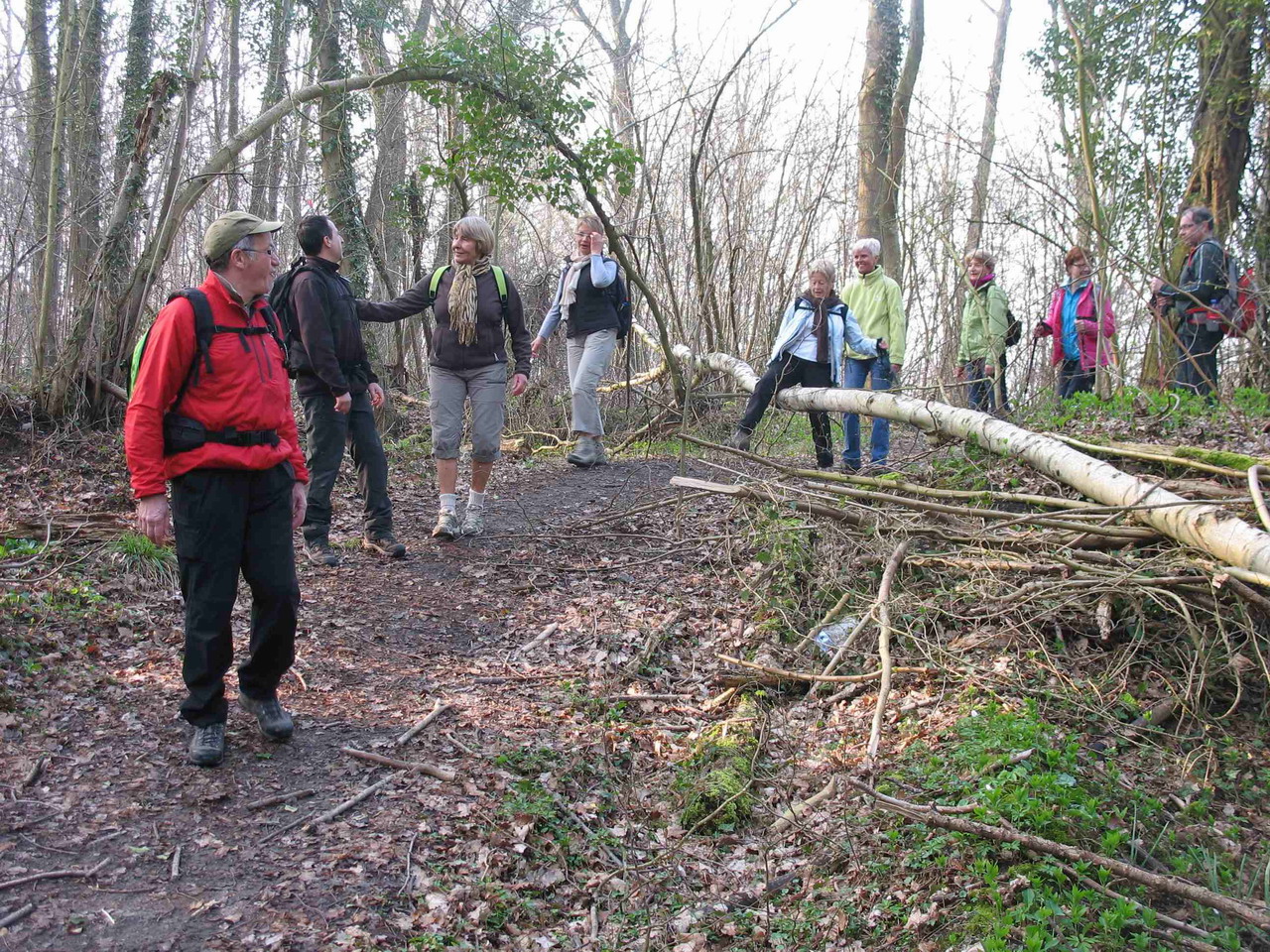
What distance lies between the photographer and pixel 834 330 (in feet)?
25.2

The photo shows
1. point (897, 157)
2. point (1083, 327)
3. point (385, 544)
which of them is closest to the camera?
point (385, 544)

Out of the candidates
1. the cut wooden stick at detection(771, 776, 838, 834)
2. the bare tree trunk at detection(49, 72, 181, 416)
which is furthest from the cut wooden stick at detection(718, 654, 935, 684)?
the bare tree trunk at detection(49, 72, 181, 416)

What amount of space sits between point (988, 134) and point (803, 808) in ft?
49.6

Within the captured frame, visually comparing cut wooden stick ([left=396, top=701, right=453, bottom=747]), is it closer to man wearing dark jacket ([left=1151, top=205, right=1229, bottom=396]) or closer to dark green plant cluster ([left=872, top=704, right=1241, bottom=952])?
dark green plant cluster ([left=872, top=704, right=1241, bottom=952])

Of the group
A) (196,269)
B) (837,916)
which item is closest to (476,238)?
(837,916)

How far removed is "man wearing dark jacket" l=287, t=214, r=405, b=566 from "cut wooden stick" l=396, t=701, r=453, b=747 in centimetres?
206

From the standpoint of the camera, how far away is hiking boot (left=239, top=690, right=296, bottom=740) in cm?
375

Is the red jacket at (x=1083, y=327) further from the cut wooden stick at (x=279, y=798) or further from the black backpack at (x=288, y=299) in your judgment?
the cut wooden stick at (x=279, y=798)

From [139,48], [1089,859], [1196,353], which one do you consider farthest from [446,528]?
[139,48]

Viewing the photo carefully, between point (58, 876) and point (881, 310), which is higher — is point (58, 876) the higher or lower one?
the lower one

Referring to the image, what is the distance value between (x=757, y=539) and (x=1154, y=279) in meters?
3.97

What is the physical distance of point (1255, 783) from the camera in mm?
3664

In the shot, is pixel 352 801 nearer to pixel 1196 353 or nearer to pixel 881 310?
pixel 881 310

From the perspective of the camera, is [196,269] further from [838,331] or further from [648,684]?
[648,684]
